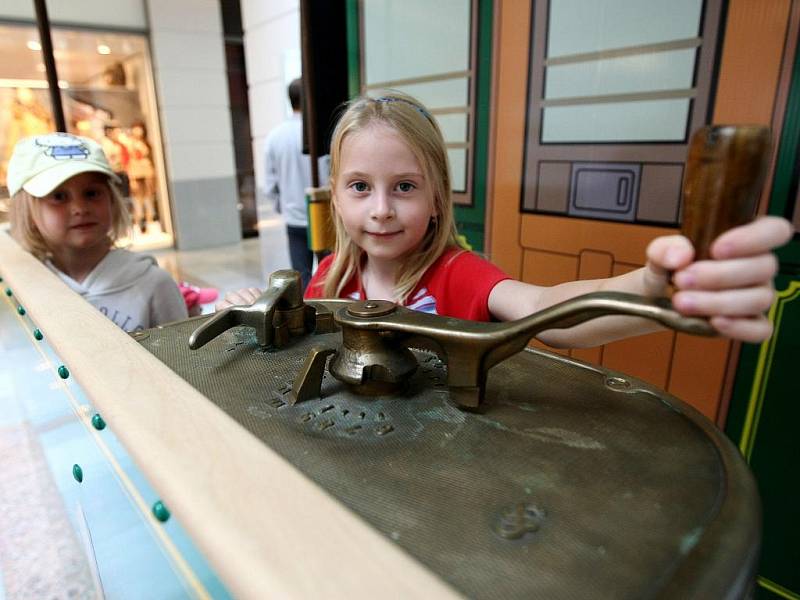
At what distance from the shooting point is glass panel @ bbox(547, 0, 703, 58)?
104 cm

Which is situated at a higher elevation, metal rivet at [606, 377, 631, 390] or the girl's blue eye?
the girl's blue eye

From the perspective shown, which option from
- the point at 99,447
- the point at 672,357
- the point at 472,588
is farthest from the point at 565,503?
the point at 672,357

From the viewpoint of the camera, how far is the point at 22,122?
459 cm

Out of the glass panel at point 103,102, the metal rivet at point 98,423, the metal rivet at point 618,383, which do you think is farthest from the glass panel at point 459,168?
the glass panel at point 103,102

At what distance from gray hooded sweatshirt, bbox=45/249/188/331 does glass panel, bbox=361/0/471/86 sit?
835 mm

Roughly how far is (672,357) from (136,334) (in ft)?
3.30

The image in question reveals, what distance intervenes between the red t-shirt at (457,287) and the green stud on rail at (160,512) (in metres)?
0.55

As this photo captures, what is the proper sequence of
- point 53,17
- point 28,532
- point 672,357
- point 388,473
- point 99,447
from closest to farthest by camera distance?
point 388,473 → point 99,447 → point 672,357 → point 28,532 → point 53,17

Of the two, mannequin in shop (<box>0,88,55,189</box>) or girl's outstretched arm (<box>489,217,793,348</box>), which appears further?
mannequin in shop (<box>0,88,55,189</box>)

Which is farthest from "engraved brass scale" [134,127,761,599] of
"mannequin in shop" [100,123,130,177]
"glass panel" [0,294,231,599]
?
"mannequin in shop" [100,123,130,177]

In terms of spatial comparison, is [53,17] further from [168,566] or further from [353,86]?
[168,566]

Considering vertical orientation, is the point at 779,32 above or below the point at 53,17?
below

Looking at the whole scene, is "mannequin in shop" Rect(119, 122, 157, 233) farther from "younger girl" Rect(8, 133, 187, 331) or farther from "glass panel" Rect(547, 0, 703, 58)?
"glass panel" Rect(547, 0, 703, 58)

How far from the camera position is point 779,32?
937mm
